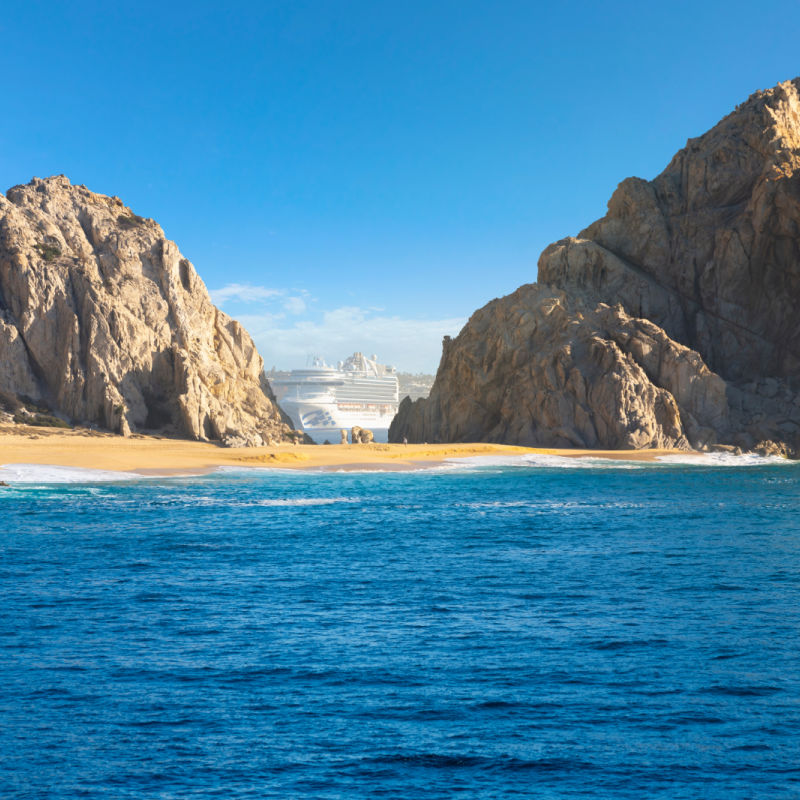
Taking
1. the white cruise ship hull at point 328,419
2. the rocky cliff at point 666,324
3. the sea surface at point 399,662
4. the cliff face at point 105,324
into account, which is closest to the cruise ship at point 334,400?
the white cruise ship hull at point 328,419

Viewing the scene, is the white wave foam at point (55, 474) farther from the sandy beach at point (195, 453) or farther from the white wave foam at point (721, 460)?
the white wave foam at point (721, 460)

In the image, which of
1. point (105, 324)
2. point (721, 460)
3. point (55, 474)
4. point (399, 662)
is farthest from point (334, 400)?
point (399, 662)

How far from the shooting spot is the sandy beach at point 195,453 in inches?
1932

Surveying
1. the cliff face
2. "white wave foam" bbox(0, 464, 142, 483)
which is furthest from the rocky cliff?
"white wave foam" bbox(0, 464, 142, 483)

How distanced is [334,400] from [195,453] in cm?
9172

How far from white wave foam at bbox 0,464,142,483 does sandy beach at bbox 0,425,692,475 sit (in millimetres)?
1276

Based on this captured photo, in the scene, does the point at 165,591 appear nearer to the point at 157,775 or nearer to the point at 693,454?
the point at 157,775

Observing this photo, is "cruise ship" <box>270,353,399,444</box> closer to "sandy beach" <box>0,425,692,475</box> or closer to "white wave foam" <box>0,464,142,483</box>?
"sandy beach" <box>0,425,692,475</box>

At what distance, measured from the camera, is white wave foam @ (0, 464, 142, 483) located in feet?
140

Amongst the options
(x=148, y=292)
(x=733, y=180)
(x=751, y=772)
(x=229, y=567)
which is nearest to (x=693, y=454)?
(x=733, y=180)

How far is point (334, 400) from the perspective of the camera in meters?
147

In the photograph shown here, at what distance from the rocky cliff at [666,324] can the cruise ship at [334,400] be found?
187 feet

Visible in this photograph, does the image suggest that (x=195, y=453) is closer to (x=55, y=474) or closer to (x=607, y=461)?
(x=55, y=474)

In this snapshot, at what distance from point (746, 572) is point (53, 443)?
45554 mm
